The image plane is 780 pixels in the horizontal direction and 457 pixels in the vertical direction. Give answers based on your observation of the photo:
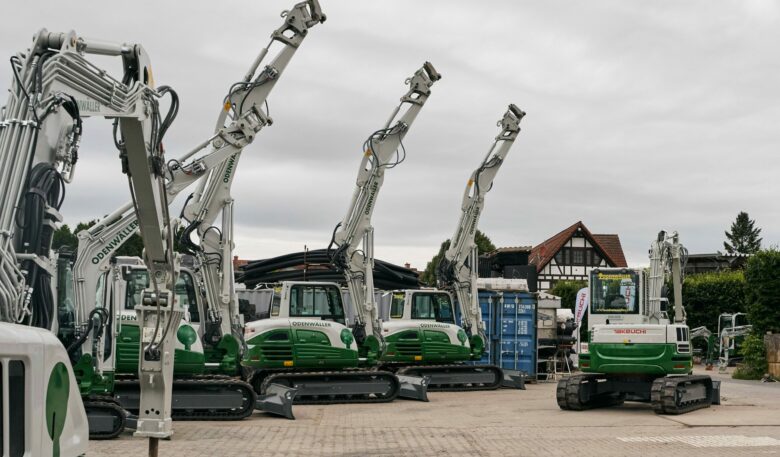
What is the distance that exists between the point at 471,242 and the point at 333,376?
6.56 metres

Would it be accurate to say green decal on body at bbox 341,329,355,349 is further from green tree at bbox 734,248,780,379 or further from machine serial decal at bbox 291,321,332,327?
green tree at bbox 734,248,780,379

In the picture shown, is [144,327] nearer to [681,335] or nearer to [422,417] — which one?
[422,417]

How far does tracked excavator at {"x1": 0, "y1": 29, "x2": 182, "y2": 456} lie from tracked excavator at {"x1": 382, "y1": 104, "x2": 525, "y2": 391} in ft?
40.7

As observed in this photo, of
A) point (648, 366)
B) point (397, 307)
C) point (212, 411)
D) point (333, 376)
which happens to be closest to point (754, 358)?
point (397, 307)

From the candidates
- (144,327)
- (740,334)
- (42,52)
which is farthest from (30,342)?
(740,334)

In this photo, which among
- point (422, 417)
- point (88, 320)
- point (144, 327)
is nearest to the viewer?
point (144, 327)

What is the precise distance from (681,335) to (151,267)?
1134 cm

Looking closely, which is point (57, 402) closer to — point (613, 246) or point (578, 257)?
point (578, 257)

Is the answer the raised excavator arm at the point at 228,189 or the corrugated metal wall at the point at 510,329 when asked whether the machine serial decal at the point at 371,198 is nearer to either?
the raised excavator arm at the point at 228,189

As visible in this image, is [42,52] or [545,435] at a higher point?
[42,52]

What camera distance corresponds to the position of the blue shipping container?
2698cm

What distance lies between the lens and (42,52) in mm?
9398

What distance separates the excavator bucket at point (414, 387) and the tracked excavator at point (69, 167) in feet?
33.8

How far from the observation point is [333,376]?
20297mm
